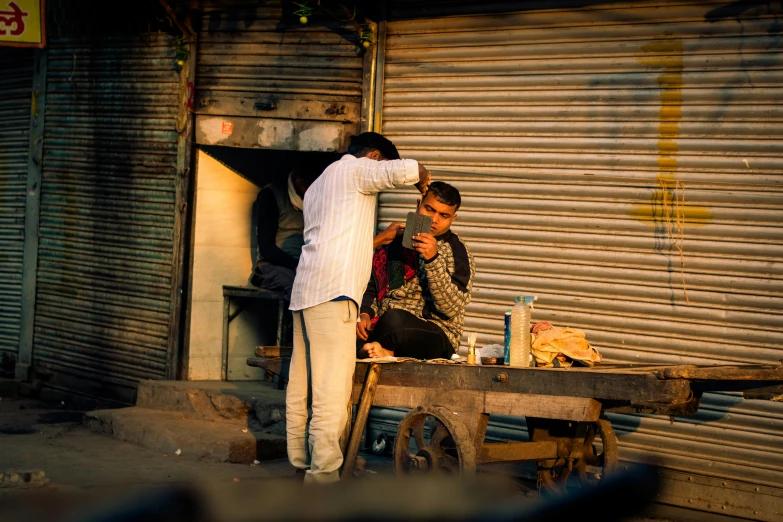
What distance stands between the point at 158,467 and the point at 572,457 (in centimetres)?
295

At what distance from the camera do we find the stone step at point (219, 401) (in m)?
7.93

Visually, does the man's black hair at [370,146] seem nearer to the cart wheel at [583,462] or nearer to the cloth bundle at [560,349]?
the cloth bundle at [560,349]

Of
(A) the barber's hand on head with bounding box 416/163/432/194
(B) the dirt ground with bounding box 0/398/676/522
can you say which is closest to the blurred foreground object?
(B) the dirt ground with bounding box 0/398/676/522

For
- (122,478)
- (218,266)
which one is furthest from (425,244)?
(218,266)

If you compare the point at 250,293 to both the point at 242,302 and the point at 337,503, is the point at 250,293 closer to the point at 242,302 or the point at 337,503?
the point at 242,302

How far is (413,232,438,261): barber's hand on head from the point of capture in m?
5.29

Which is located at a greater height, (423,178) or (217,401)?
(423,178)

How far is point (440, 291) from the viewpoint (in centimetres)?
553

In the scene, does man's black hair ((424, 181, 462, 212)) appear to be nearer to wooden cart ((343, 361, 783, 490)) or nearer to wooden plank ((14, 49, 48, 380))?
wooden cart ((343, 361, 783, 490))

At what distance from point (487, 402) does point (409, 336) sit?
76cm

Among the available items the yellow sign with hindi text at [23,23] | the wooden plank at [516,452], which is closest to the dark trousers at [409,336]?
the wooden plank at [516,452]

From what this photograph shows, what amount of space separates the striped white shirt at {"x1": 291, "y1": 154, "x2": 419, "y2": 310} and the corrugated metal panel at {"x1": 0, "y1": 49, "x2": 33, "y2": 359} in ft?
20.6

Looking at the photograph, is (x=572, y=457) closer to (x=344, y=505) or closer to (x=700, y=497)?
(x=700, y=497)

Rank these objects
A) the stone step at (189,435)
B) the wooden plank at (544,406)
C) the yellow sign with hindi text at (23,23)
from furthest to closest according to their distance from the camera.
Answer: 1. the yellow sign with hindi text at (23,23)
2. the stone step at (189,435)
3. the wooden plank at (544,406)
